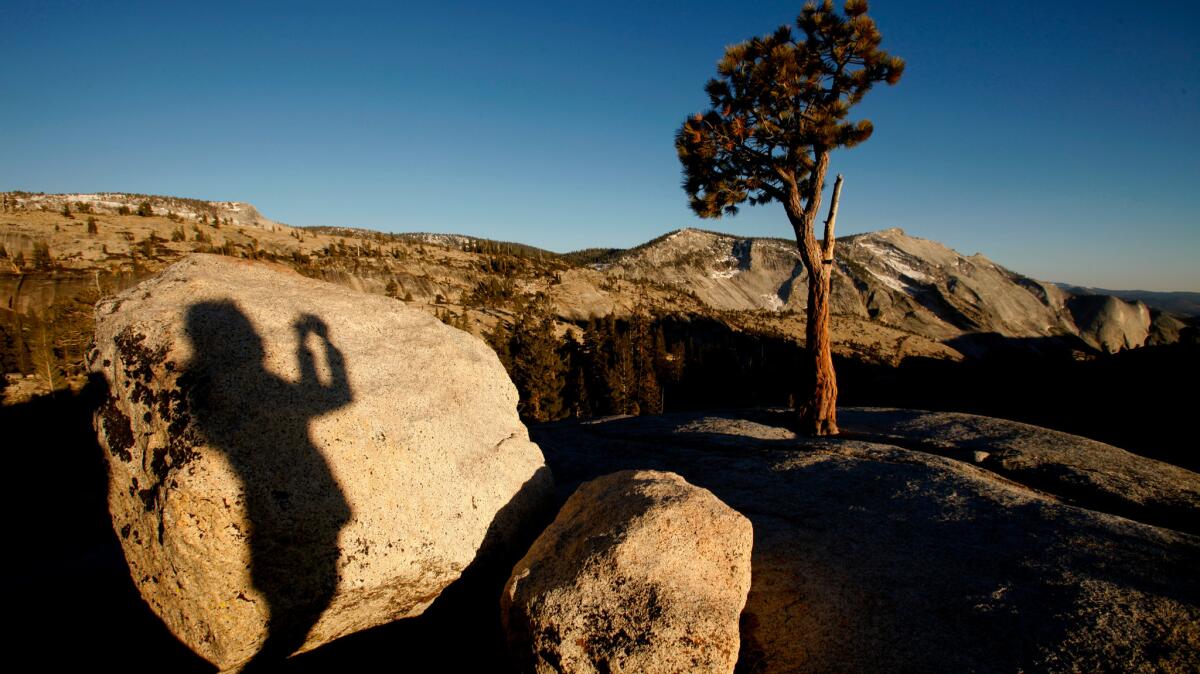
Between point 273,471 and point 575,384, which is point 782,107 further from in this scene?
point 575,384

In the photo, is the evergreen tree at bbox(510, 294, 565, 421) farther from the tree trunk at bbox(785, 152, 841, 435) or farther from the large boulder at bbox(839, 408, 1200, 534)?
the large boulder at bbox(839, 408, 1200, 534)

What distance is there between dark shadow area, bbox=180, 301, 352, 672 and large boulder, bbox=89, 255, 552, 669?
15 mm

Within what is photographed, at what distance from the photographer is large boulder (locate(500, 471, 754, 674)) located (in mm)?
4164

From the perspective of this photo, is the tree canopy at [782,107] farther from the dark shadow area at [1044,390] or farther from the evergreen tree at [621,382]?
the evergreen tree at [621,382]

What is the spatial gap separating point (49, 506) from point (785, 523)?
43801 mm

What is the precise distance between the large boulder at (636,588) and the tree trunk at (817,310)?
9195mm

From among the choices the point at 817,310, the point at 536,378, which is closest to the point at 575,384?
the point at 536,378

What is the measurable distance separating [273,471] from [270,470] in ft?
0.10

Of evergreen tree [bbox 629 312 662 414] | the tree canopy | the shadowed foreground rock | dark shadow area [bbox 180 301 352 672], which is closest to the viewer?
the shadowed foreground rock

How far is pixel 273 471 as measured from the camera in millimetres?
5051

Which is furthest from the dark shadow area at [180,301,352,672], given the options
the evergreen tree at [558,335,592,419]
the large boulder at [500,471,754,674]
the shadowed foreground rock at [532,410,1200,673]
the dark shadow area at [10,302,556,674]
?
the evergreen tree at [558,335,592,419]

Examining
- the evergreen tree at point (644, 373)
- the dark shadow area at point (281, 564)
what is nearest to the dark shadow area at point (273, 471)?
the dark shadow area at point (281, 564)

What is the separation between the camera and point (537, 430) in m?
14.5

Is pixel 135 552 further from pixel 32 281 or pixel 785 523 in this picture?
pixel 32 281
